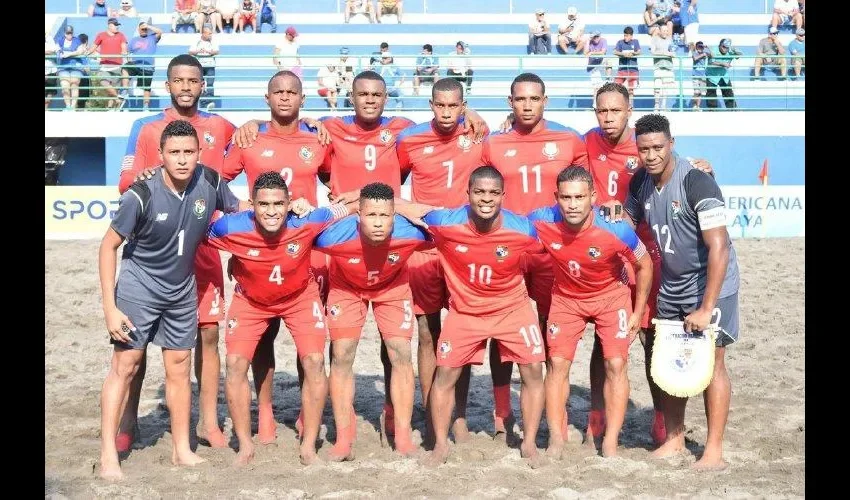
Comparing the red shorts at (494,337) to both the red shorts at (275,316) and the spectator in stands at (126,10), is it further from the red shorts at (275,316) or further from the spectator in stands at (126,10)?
the spectator in stands at (126,10)

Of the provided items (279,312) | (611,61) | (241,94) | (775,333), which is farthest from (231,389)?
(611,61)

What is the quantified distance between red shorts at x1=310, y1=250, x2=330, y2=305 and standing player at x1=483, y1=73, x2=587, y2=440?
1422mm

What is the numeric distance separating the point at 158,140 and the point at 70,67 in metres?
14.4

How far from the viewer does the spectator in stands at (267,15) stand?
23.6 m

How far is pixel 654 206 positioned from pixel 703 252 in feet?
1.48

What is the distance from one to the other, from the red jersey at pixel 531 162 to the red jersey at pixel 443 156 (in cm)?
17

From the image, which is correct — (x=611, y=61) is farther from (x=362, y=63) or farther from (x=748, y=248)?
(x=748, y=248)

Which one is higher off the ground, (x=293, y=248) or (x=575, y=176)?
(x=575, y=176)

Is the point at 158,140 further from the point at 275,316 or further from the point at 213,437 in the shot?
the point at 213,437

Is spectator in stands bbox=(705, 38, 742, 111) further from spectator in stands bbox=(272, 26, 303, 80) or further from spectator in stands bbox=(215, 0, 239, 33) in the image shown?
spectator in stands bbox=(215, 0, 239, 33)

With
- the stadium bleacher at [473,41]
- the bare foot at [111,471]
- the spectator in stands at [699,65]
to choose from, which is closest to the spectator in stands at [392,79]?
the stadium bleacher at [473,41]

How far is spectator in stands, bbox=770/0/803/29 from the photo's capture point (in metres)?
24.3

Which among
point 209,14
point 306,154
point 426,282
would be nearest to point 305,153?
point 306,154

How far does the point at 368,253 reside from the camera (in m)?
6.87
